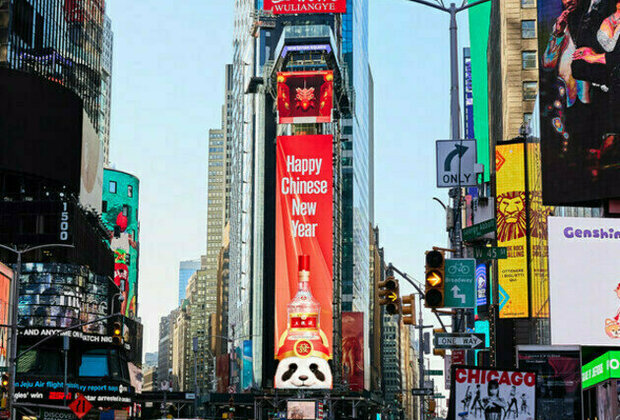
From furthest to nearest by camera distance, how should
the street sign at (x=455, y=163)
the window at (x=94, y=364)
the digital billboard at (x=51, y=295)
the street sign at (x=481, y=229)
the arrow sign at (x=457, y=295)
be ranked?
the digital billboard at (x=51, y=295), the window at (x=94, y=364), the street sign at (x=455, y=163), the arrow sign at (x=457, y=295), the street sign at (x=481, y=229)

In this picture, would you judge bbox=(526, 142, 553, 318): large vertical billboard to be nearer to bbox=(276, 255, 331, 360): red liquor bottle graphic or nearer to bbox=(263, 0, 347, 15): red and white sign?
bbox=(276, 255, 331, 360): red liquor bottle graphic

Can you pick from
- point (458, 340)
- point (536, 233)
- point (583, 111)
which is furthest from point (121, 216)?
point (458, 340)

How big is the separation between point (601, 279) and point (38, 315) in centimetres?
5906

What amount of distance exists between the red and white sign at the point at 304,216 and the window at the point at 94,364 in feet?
221

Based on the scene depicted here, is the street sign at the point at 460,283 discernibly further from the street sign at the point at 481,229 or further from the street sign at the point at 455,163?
the street sign at the point at 455,163

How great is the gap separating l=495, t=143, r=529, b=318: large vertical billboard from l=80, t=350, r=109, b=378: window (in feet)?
96.8

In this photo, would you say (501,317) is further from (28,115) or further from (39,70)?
(39,70)

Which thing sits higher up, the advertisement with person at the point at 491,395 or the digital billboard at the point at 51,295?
the digital billboard at the point at 51,295

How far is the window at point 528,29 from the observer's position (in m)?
88.2

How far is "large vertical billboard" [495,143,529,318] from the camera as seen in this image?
240 feet

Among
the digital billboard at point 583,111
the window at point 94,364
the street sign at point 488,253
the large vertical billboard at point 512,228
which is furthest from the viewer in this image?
the window at point 94,364

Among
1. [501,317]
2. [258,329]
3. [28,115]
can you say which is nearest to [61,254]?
[28,115]

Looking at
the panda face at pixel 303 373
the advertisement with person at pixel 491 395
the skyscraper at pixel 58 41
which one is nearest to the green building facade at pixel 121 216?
the skyscraper at pixel 58 41

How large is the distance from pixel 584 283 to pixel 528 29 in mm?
50255
